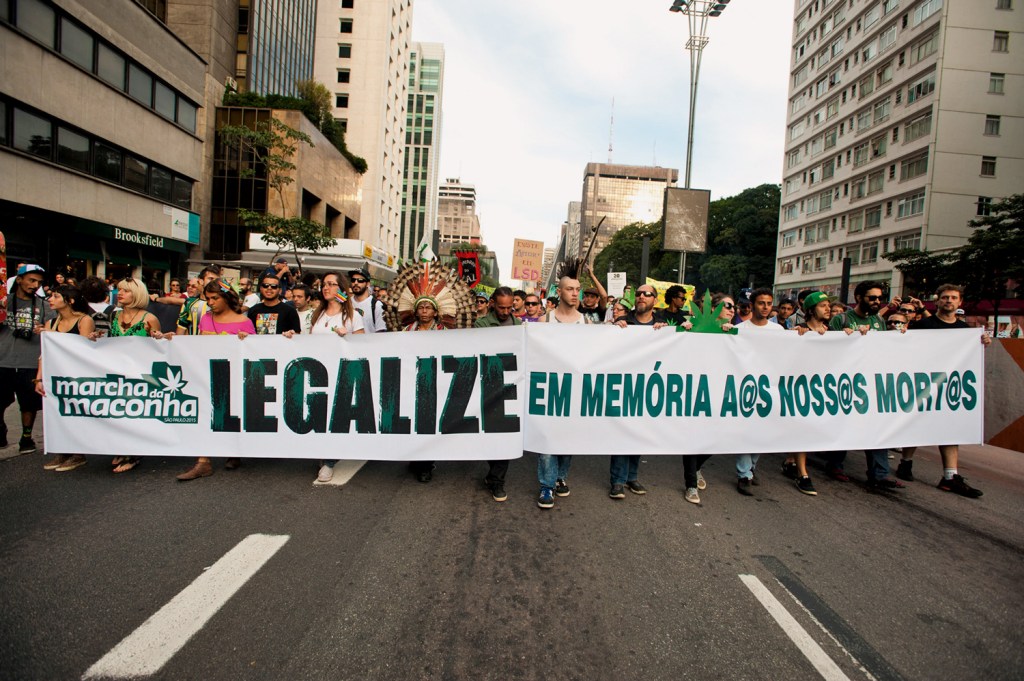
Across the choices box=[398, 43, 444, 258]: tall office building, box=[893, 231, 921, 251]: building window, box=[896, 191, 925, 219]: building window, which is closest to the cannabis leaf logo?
box=[893, 231, 921, 251]: building window

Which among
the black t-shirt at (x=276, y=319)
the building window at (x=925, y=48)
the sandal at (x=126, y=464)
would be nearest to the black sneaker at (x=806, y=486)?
the black t-shirt at (x=276, y=319)

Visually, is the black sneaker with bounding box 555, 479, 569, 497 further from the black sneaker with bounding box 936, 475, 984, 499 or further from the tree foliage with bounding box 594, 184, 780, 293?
the tree foliage with bounding box 594, 184, 780, 293

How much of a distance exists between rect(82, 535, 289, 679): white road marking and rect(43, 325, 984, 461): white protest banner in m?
1.48

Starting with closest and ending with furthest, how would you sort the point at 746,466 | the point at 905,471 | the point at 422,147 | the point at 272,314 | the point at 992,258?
the point at 746,466 → the point at 272,314 → the point at 905,471 → the point at 992,258 → the point at 422,147

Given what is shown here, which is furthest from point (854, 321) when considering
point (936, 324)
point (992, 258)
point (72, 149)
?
point (992, 258)

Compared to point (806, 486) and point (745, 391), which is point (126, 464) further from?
point (806, 486)

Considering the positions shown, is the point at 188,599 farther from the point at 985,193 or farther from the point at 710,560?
the point at 985,193

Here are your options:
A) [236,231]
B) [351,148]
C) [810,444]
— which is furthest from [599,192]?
[810,444]

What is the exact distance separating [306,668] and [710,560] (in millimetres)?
2546

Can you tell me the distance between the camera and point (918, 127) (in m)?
44.4

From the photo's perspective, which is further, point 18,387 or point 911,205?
point 911,205

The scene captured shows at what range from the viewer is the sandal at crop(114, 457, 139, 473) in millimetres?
5250

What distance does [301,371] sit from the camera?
201 inches

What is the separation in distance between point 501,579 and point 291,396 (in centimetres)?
268
